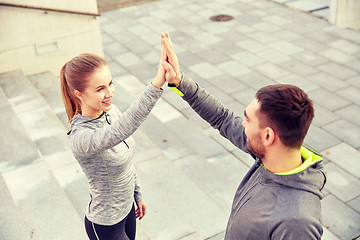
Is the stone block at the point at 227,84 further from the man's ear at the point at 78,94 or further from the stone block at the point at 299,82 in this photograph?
the man's ear at the point at 78,94

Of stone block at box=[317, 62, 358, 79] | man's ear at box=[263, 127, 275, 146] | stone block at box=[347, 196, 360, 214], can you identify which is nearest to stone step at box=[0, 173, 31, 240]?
man's ear at box=[263, 127, 275, 146]

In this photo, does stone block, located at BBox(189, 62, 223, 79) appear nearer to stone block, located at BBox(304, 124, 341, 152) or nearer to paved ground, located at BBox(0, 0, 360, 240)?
paved ground, located at BBox(0, 0, 360, 240)

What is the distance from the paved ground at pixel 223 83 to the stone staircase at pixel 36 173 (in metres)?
0.83

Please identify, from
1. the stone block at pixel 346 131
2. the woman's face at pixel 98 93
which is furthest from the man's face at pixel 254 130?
the stone block at pixel 346 131

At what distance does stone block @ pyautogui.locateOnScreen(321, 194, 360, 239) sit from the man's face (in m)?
2.97

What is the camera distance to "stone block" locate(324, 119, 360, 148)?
6183 millimetres

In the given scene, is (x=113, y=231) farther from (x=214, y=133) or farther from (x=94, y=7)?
(x=94, y=7)

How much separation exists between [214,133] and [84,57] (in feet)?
13.6

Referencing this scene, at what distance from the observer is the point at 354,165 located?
224 inches

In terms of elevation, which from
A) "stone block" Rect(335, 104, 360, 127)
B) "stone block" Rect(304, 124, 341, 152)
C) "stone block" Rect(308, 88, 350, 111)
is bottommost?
"stone block" Rect(304, 124, 341, 152)

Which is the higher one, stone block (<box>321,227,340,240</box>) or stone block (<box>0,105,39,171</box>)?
stone block (<box>0,105,39,171</box>)

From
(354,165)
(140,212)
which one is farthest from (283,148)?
(354,165)

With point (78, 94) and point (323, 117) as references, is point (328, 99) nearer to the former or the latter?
point (323, 117)

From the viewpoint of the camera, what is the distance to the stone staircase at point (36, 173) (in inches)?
159
